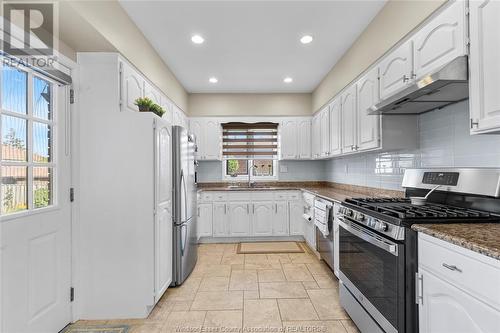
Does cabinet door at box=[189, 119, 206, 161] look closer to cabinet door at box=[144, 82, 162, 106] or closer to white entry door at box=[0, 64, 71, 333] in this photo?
cabinet door at box=[144, 82, 162, 106]

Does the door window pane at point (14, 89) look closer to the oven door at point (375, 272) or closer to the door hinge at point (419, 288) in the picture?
the oven door at point (375, 272)

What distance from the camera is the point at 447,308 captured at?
1169 mm

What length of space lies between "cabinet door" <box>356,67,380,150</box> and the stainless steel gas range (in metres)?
0.49

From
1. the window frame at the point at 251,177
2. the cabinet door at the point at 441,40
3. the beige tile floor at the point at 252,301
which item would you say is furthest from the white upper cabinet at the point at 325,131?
the cabinet door at the point at 441,40

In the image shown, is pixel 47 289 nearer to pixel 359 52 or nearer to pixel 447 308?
pixel 447 308

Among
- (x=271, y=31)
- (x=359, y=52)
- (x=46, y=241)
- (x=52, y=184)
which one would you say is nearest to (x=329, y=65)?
(x=359, y=52)

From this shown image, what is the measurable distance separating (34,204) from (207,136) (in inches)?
123

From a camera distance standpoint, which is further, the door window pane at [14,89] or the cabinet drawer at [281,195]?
the cabinet drawer at [281,195]

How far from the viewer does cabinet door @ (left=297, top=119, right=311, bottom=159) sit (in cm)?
471

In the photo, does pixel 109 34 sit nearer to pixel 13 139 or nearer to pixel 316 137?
pixel 13 139

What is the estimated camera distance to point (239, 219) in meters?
4.34

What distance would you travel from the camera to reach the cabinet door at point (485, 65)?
1281 millimetres

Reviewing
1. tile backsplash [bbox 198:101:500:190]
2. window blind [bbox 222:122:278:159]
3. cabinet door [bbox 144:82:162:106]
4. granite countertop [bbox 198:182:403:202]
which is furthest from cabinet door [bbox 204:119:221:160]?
tile backsplash [bbox 198:101:500:190]

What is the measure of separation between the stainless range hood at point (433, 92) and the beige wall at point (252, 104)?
2.61 meters
